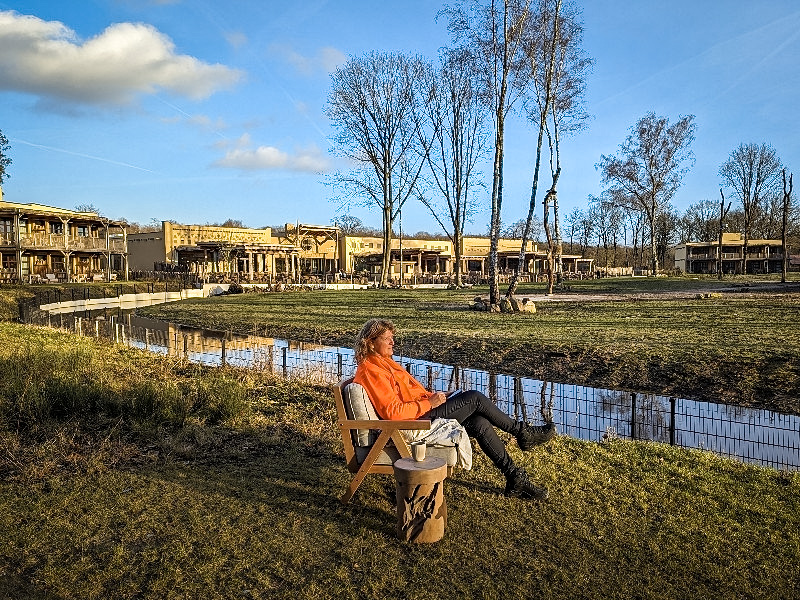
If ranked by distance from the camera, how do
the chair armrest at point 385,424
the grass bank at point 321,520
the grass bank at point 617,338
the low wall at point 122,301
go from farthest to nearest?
the low wall at point 122,301 → the grass bank at point 617,338 → the chair armrest at point 385,424 → the grass bank at point 321,520

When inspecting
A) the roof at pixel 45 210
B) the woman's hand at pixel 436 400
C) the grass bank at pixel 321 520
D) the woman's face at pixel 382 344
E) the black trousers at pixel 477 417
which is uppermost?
the roof at pixel 45 210

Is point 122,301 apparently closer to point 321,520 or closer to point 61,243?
point 61,243

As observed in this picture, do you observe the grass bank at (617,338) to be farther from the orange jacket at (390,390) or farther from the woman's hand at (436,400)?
the orange jacket at (390,390)

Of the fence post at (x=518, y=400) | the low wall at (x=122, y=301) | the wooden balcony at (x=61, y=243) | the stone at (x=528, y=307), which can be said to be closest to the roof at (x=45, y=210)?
the wooden balcony at (x=61, y=243)

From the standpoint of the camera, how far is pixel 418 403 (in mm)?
4715

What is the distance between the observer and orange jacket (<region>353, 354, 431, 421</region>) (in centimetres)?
446

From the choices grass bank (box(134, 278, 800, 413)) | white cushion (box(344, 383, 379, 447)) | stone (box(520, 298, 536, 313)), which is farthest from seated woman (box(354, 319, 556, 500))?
stone (box(520, 298, 536, 313))

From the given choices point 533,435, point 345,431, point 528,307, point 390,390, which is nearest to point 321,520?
point 345,431

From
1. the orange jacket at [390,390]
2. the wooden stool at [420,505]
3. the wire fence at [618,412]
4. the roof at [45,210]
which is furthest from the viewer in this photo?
the roof at [45,210]

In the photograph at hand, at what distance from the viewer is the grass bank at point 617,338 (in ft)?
30.8

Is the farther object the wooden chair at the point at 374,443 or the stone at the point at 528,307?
the stone at the point at 528,307

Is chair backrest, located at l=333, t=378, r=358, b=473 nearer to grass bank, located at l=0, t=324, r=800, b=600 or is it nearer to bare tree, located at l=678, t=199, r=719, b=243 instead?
grass bank, located at l=0, t=324, r=800, b=600

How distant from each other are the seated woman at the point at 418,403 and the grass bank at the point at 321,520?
255 mm

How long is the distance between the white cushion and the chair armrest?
0.08 metres
